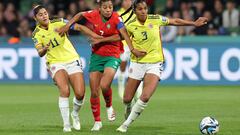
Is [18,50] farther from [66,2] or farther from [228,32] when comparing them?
[228,32]

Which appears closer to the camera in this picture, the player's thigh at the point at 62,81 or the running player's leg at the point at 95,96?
the player's thigh at the point at 62,81

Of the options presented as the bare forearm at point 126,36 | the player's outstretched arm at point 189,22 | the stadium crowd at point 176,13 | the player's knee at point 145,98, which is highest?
the player's outstretched arm at point 189,22

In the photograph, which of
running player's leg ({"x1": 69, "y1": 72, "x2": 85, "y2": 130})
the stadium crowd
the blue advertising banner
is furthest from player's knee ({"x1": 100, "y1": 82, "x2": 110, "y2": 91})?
the stadium crowd

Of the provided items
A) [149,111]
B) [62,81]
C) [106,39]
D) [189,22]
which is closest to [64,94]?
[62,81]

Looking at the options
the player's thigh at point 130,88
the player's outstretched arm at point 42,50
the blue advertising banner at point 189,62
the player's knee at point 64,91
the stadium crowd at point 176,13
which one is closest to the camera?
the player's outstretched arm at point 42,50

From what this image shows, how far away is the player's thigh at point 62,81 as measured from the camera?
12891 millimetres

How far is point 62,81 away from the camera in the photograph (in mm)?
12992

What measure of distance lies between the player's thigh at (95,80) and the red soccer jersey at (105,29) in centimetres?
37

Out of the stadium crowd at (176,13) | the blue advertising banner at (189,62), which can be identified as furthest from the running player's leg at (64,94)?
the stadium crowd at (176,13)

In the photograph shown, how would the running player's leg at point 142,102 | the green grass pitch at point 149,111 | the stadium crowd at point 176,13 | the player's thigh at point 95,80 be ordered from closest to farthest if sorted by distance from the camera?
the running player's leg at point 142,102 → the green grass pitch at point 149,111 → the player's thigh at point 95,80 → the stadium crowd at point 176,13

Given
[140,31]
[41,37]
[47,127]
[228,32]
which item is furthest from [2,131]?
[228,32]

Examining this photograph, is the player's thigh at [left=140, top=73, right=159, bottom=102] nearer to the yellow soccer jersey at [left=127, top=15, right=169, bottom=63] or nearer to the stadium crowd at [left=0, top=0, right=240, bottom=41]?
the yellow soccer jersey at [left=127, top=15, right=169, bottom=63]

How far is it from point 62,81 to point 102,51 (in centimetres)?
97

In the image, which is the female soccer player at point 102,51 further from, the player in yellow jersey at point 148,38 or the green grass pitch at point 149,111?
the green grass pitch at point 149,111
